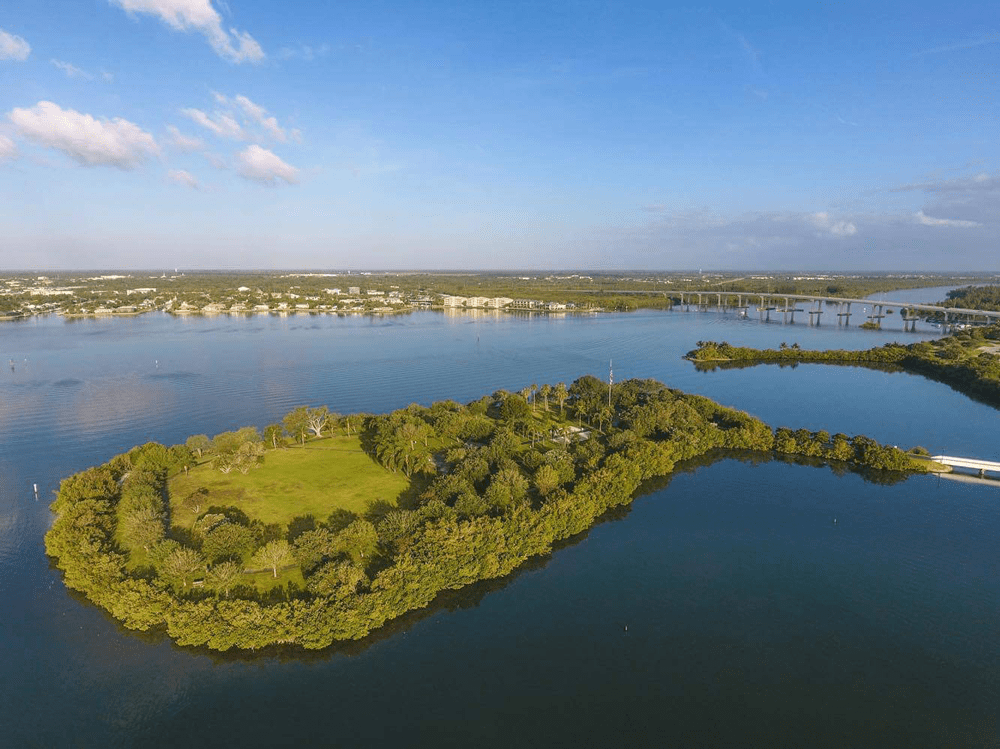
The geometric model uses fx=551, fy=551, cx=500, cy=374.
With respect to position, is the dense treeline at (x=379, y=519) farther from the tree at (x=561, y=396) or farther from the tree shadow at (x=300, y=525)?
the tree at (x=561, y=396)

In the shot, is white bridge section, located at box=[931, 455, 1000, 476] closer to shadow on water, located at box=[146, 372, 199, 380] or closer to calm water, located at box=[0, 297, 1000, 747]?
calm water, located at box=[0, 297, 1000, 747]

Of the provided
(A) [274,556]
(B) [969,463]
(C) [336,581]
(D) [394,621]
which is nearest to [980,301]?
(B) [969,463]

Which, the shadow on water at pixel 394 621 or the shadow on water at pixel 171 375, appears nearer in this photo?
the shadow on water at pixel 394 621

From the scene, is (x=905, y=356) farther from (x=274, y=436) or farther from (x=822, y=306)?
(x=822, y=306)

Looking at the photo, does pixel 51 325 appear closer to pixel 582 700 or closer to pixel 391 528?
pixel 391 528

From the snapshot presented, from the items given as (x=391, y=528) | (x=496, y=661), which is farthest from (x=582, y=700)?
(x=391, y=528)

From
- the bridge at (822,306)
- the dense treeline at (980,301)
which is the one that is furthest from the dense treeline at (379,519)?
the dense treeline at (980,301)

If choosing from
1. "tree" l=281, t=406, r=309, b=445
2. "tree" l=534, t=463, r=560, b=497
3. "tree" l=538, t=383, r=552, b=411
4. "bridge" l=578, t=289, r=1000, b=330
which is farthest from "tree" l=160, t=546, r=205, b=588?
"bridge" l=578, t=289, r=1000, b=330
